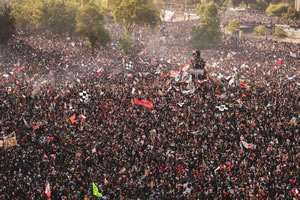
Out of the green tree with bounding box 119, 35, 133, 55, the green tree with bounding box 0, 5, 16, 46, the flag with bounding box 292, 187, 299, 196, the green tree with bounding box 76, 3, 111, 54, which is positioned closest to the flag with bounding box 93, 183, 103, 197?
the flag with bounding box 292, 187, 299, 196

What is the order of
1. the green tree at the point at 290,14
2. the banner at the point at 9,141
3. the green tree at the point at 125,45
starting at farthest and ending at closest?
the green tree at the point at 290,14 < the green tree at the point at 125,45 < the banner at the point at 9,141

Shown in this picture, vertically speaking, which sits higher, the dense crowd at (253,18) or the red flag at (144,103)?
the dense crowd at (253,18)

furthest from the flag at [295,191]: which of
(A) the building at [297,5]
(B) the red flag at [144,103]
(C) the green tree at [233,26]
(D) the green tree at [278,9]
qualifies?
(D) the green tree at [278,9]

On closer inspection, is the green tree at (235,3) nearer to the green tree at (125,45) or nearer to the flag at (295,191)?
the green tree at (125,45)

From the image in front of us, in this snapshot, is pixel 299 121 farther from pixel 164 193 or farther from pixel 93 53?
pixel 93 53

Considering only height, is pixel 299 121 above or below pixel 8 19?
below

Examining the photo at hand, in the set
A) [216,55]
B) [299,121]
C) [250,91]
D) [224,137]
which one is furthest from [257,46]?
[224,137]
